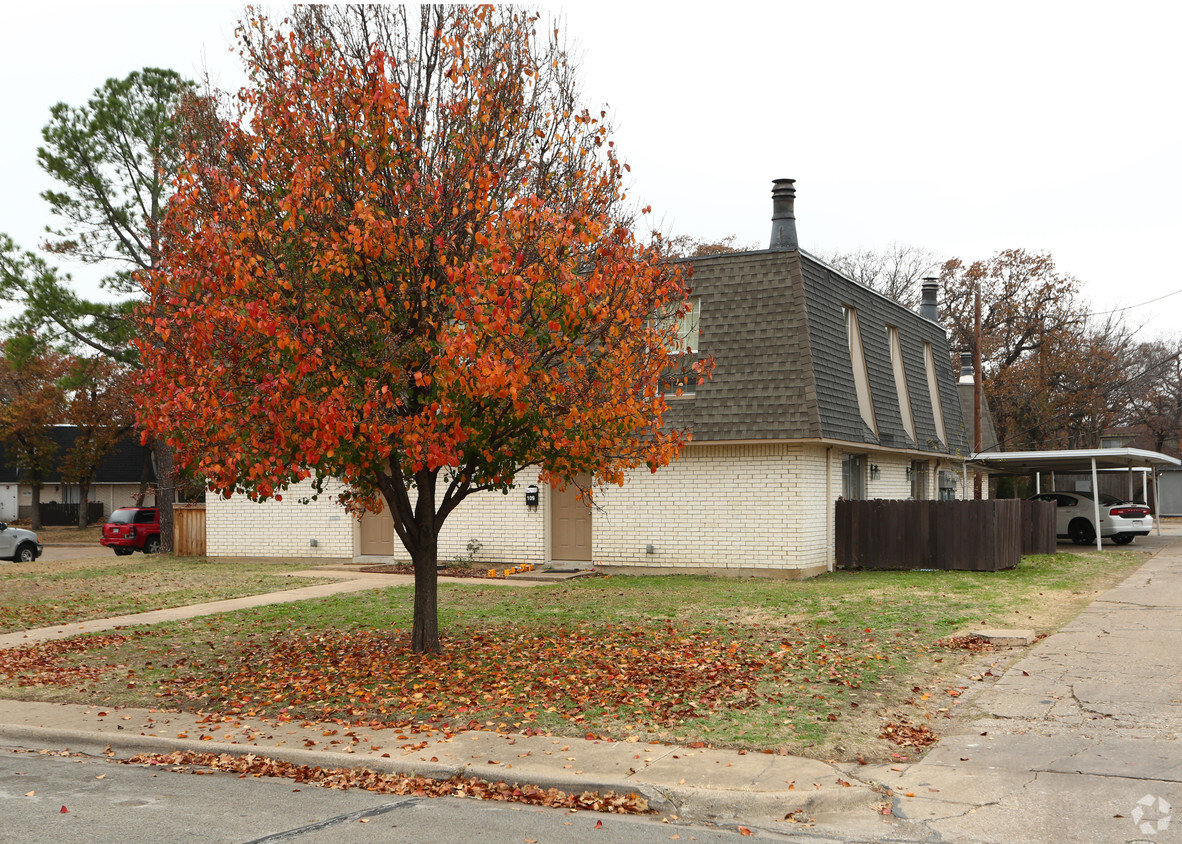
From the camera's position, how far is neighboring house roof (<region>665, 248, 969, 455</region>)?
1853 cm

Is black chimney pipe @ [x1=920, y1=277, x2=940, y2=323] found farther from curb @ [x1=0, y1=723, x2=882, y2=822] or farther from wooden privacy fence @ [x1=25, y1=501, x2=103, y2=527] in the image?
wooden privacy fence @ [x1=25, y1=501, x2=103, y2=527]

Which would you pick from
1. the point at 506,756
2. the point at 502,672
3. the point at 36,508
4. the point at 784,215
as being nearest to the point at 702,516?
the point at 784,215

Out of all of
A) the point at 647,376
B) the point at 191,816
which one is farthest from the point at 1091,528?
the point at 191,816

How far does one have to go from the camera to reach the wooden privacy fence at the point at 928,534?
19484 millimetres

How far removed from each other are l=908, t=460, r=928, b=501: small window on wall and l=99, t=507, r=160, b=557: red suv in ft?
70.4

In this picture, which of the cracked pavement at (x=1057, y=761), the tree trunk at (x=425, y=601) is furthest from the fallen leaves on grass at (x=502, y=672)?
the cracked pavement at (x=1057, y=761)

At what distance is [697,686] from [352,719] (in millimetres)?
3004

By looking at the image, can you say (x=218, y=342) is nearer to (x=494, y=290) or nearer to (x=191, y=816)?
(x=494, y=290)

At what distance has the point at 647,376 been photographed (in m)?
10.3

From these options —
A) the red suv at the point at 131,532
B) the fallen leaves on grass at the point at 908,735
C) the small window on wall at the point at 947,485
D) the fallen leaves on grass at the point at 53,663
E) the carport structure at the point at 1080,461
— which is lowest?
the fallen leaves on grass at the point at 908,735

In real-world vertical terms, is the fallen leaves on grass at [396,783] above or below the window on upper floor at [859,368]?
below

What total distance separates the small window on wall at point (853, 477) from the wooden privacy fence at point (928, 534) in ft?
3.08

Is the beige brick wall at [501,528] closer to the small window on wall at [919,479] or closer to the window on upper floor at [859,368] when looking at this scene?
the window on upper floor at [859,368]

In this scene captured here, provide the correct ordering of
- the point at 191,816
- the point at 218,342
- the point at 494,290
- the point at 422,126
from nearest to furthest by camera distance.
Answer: the point at 191,816 → the point at 494,290 → the point at 218,342 → the point at 422,126
